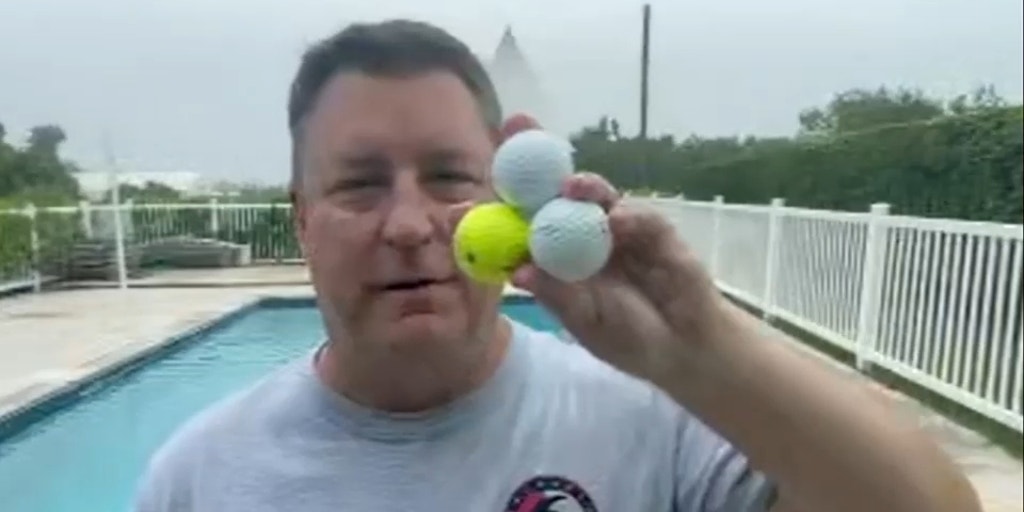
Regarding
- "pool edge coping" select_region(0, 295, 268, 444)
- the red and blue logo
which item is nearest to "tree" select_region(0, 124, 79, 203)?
the red and blue logo

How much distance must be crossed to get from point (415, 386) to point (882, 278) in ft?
15.9

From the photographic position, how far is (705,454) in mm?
839

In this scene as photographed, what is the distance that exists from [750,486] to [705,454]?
0.06 metres

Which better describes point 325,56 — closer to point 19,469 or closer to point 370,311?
point 370,311

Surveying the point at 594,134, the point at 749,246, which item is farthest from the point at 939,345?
the point at 594,134

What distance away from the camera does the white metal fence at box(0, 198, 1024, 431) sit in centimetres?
375

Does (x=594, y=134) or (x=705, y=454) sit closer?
(x=705, y=454)

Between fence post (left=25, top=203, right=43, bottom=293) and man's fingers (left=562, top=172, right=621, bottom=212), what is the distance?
1.25 metres

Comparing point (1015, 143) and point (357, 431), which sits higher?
point (1015, 143)

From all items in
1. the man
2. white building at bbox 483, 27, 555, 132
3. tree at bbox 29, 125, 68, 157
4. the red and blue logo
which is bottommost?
the red and blue logo

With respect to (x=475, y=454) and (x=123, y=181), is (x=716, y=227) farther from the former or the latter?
(x=475, y=454)

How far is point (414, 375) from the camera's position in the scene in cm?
87

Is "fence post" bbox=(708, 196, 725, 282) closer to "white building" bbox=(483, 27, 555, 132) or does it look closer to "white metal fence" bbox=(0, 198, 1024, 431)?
"white metal fence" bbox=(0, 198, 1024, 431)

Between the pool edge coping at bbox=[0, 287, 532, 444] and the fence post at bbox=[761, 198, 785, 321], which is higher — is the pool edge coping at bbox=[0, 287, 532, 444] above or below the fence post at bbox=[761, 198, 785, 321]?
Result: below
